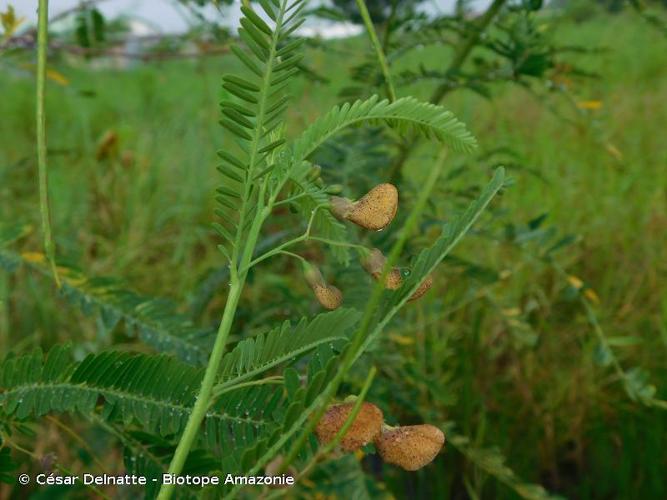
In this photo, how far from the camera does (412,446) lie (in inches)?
11.9

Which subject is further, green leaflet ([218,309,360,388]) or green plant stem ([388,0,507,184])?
green plant stem ([388,0,507,184])

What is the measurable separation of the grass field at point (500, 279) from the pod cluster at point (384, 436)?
0.45 feet

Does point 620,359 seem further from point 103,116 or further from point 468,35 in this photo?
point 103,116

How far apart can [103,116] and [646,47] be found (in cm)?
239

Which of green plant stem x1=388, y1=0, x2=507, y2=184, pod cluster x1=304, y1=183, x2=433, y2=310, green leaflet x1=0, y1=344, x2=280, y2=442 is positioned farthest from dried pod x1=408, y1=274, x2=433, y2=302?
green plant stem x1=388, y1=0, x2=507, y2=184

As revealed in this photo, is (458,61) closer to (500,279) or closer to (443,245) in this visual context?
(500,279)

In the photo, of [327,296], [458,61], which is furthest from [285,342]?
[458,61]

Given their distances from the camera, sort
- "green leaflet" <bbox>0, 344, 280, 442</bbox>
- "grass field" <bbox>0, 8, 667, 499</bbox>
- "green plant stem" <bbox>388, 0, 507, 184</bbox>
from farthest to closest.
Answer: "grass field" <bbox>0, 8, 667, 499</bbox> < "green plant stem" <bbox>388, 0, 507, 184</bbox> < "green leaflet" <bbox>0, 344, 280, 442</bbox>

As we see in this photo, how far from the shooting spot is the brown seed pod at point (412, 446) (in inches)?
11.8

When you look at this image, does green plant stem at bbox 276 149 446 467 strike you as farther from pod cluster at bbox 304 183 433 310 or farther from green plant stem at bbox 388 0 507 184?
green plant stem at bbox 388 0 507 184

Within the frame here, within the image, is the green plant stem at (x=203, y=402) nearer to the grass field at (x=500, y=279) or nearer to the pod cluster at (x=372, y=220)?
the pod cluster at (x=372, y=220)

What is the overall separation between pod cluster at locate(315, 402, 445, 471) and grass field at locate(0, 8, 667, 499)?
138 mm

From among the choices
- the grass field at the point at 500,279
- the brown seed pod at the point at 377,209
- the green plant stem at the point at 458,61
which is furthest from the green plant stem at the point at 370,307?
the green plant stem at the point at 458,61

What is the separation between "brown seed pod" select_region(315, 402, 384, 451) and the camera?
308 mm
